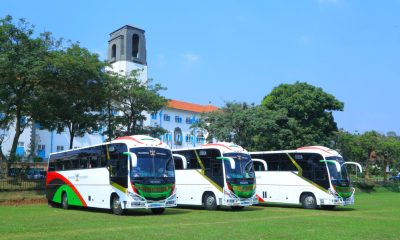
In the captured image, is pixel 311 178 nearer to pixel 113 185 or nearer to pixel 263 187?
pixel 263 187

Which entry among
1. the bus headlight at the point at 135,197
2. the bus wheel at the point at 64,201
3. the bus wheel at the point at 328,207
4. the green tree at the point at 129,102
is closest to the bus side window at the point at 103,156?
the bus headlight at the point at 135,197

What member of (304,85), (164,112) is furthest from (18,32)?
(164,112)

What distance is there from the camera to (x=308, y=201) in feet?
75.6

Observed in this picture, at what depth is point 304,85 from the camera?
44.1 metres

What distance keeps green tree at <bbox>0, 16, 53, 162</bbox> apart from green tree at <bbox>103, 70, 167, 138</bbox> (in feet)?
21.7

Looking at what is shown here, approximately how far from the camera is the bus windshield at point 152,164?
709 inches

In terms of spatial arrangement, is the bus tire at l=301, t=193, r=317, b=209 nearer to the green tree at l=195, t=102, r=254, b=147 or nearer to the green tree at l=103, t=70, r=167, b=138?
the green tree at l=195, t=102, r=254, b=147

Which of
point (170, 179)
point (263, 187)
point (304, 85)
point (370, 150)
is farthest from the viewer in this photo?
point (370, 150)

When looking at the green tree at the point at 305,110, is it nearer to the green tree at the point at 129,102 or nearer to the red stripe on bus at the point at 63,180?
the green tree at the point at 129,102

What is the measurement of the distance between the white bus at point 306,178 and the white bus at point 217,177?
10.3 ft

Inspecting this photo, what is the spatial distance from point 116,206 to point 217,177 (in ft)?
16.3

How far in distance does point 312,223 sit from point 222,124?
2269cm

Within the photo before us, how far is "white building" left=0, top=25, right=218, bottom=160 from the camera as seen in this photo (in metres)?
60.0

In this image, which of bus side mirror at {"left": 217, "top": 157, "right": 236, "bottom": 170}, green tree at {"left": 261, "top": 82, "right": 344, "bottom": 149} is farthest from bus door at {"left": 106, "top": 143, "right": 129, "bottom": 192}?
green tree at {"left": 261, "top": 82, "right": 344, "bottom": 149}
